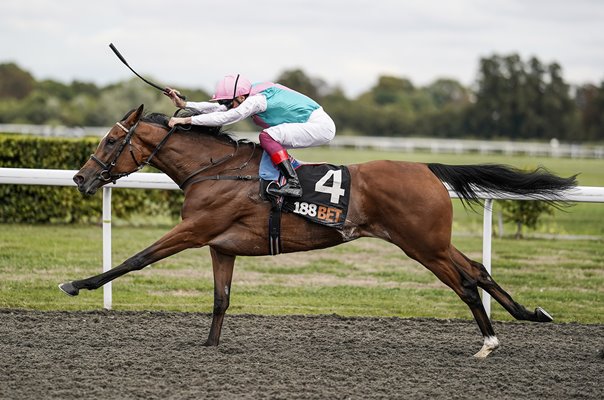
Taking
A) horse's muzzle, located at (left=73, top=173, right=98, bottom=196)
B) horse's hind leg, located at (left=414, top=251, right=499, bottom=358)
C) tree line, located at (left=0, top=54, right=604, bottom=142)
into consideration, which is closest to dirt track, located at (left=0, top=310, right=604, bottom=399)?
horse's hind leg, located at (left=414, top=251, right=499, bottom=358)

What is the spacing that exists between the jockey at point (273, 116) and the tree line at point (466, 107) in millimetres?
36015

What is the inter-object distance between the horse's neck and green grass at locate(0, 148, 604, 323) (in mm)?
1945

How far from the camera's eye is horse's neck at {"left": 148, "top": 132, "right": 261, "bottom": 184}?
252 inches

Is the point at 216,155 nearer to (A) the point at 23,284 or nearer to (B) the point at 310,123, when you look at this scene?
(B) the point at 310,123

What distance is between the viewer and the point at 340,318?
7.44 m

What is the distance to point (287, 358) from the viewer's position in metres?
5.98

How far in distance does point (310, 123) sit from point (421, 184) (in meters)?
0.92

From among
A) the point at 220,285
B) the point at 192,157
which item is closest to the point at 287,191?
the point at 192,157

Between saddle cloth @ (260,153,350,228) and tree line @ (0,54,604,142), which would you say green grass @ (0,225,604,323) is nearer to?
saddle cloth @ (260,153,350,228)

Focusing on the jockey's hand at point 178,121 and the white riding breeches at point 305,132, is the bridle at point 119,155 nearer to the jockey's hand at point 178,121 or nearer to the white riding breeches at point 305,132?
the jockey's hand at point 178,121

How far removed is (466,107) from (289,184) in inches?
2121

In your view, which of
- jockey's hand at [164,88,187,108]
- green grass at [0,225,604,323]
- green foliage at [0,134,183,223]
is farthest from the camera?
green foliage at [0,134,183,223]

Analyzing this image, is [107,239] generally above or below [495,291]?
above

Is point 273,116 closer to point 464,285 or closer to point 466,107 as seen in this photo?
point 464,285
